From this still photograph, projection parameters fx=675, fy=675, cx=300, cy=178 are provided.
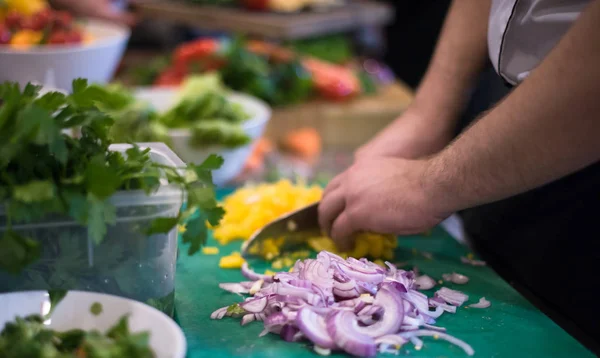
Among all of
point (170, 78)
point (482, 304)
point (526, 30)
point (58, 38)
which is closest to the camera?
point (482, 304)

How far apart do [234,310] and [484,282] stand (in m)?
0.54

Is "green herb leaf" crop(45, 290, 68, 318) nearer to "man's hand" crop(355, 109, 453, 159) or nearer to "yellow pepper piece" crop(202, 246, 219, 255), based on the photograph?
"yellow pepper piece" crop(202, 246, 219, 255)

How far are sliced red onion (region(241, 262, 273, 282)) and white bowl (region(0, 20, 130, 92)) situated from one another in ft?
3.22

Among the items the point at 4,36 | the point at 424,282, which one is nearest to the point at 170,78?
the point at 4,36

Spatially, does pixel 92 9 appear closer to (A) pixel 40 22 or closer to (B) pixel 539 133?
(A) pixel 40 22

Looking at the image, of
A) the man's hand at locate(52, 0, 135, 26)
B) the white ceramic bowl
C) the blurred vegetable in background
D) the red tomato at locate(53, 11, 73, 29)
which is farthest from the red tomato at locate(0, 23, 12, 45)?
the man's hand at locate(52, 0, 135, 26)

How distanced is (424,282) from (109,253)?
628 millimetres

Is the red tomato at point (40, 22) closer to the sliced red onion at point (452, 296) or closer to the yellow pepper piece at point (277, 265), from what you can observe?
the yellow pepper piece at point (277, 265)

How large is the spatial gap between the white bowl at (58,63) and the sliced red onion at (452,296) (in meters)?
1.33

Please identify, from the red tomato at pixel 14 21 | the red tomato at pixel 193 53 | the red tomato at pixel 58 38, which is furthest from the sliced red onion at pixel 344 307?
the red tomato at pixel 193 53

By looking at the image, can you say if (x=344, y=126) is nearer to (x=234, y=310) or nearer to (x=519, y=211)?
(x=519, y=211)

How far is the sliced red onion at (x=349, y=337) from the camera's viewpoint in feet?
3.43

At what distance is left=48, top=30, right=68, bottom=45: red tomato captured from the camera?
2.11 meters

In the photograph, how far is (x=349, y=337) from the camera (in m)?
1.05
